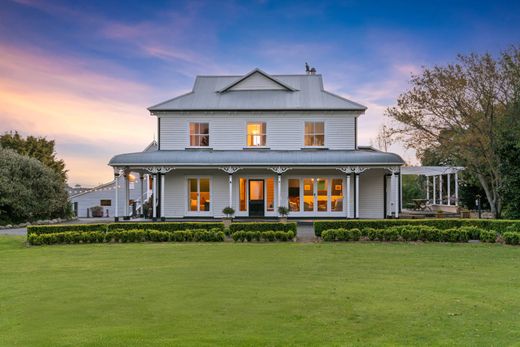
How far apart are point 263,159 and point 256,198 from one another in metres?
2.87

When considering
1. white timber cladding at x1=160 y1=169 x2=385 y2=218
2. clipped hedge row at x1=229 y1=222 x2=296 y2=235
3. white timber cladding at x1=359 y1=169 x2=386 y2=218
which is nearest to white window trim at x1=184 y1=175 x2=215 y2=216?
white timber cladding at x1=160 y1=169 x2=385 y2=218

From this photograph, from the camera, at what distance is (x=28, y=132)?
1849 inches

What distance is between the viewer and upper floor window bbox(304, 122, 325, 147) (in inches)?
1046

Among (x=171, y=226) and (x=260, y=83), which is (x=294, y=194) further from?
(x=171, y=226)

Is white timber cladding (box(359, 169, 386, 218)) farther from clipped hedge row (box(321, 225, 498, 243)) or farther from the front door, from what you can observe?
clipped hedge row (box(321, 225, 498, 243))

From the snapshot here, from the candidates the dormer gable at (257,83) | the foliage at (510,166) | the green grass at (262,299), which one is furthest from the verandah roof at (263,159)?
the green grass at (262,299)

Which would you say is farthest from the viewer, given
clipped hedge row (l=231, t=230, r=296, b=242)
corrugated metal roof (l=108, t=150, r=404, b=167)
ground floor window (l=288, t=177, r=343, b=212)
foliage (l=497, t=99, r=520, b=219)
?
ground floor window (l=288, t=177, r=343, b=212)

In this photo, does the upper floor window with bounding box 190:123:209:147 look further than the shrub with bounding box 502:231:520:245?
Yes

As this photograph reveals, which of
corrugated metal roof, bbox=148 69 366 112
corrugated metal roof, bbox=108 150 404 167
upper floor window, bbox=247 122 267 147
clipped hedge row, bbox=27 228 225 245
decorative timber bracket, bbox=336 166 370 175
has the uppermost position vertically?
corrugated metal roof, bbox=148 69 366 112

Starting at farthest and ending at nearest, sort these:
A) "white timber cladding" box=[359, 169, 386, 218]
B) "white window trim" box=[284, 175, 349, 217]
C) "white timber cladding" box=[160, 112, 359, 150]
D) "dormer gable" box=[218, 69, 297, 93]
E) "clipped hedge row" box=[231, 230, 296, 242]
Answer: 1. "dormer gable" box=[218, 69, 297, 93]
2. "white timber cladding" box=[160, 112, 359, 150]
3. "white timber cladding" box=[359, 169, 386, 218]
4. "white window trim" box=[284, 175, 349, 217]
5. "clipped hedge row" box=[231, 230, 296, 242]

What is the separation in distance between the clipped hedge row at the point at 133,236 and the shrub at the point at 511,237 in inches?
419

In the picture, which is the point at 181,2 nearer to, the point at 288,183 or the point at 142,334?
the point at 288,183

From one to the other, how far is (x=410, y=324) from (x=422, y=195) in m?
39.9

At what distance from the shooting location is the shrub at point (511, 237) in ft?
54.2
